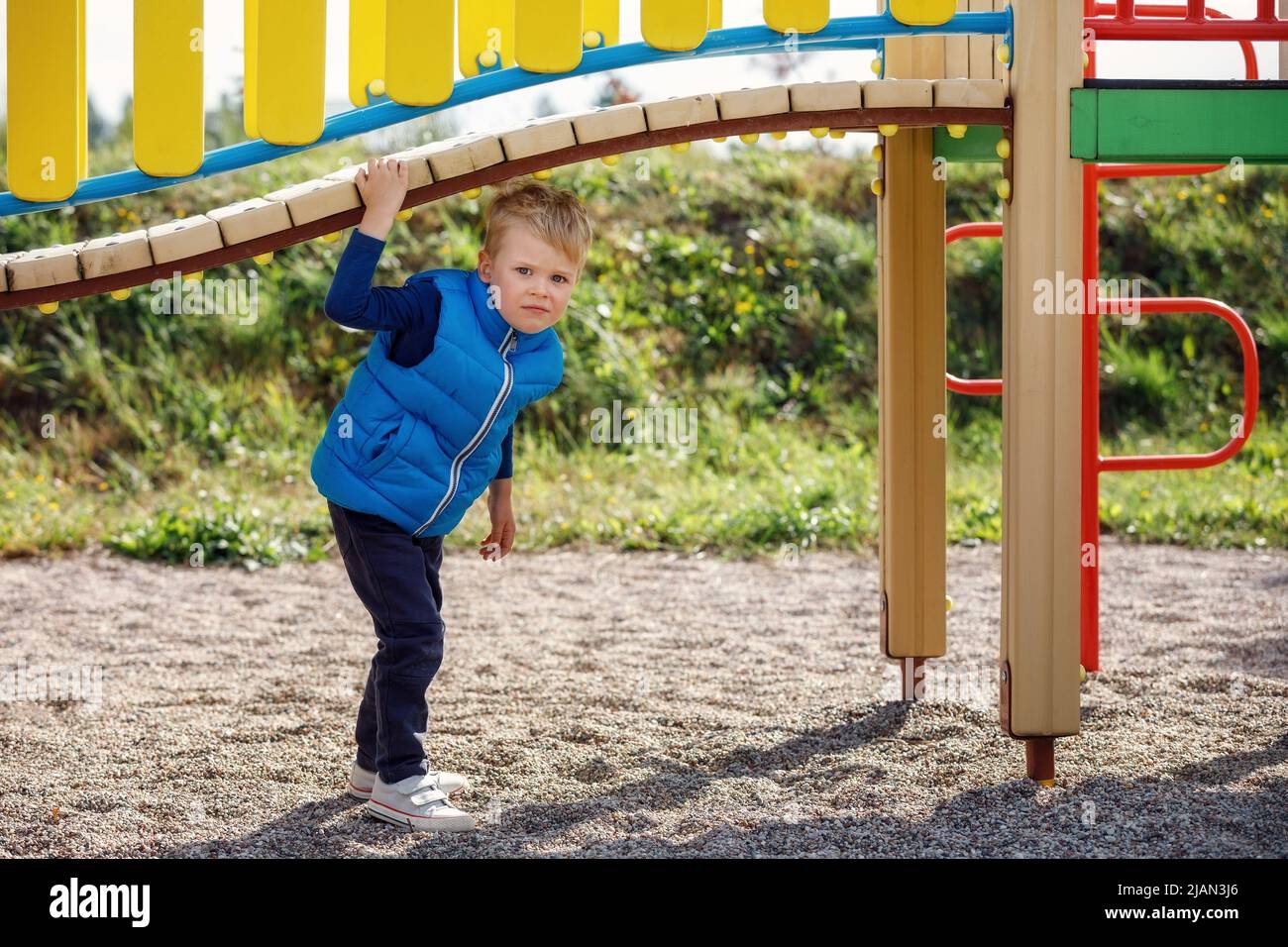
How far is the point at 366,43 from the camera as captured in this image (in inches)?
127

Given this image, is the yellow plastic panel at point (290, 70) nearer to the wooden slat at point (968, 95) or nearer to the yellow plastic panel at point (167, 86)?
the yellow plastic panel at point (167, 86)

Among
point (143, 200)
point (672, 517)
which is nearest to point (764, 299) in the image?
point (672, 517)

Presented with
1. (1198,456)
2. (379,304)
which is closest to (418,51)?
(379,304)

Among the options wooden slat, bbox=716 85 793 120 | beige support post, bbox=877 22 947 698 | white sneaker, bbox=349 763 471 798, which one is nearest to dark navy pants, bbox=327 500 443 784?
white sneaker, bbox=349 763 471 798

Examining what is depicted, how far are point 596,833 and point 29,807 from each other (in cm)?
118

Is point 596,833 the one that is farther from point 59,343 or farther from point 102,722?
point 59,343

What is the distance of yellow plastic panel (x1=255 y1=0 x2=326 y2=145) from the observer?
103 inches

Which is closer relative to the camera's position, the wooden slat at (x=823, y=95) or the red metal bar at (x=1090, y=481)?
the wooden slat at (x=823, y=95)

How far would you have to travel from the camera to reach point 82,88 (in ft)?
8.75

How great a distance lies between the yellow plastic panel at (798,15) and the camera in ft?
8.84

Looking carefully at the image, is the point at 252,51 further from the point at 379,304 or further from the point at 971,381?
the point at 971,381

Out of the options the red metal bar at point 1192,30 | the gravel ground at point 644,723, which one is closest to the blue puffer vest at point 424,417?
the gravel ground at point 644,723

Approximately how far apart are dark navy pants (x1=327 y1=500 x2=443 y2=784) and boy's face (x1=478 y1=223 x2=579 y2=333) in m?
0.48

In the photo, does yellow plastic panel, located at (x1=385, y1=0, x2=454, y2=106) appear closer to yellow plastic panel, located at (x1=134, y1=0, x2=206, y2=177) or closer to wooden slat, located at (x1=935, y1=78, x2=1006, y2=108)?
yellow plastic panel, located at (x1=134, y1=0, x2=206, y2=177)
